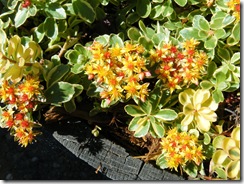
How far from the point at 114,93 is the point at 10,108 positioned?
1.07 feet

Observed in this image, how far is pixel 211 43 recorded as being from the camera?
1.38 meters

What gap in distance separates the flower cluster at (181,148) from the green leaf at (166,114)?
0.04m

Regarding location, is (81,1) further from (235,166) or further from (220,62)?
(235,166)

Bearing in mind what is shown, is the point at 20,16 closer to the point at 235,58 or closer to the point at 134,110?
the point at 134,110

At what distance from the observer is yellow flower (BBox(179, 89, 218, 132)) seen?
135 cm

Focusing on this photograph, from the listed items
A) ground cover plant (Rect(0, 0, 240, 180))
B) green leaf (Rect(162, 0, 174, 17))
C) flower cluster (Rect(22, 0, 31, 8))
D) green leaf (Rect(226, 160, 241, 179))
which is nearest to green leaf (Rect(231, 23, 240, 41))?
ground cover plant (Rect(0, 0, 240, 180))

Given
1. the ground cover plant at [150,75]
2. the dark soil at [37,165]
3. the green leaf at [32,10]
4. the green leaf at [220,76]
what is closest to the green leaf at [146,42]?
the ground cover plant at [150,75]

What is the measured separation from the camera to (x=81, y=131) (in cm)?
160

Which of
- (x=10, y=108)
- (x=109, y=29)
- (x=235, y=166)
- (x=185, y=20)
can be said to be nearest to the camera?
(x=235, y=166)

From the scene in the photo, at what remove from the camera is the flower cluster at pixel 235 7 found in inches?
51.6

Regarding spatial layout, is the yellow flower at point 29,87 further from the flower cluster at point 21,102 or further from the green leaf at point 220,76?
the green leaf at point 220,76

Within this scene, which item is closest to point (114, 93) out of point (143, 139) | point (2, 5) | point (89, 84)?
point (89, 84)

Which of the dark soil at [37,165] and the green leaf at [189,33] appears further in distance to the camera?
the dark soil at [37,165]

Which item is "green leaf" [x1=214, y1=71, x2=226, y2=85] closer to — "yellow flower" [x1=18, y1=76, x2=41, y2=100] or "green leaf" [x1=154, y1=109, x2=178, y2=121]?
"green leaf" [x1=154, y1=109, x2=178, y2=121]
